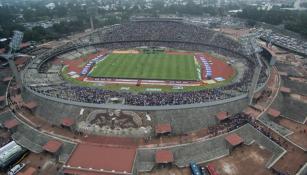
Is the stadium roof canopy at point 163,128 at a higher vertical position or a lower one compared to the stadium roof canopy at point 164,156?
higher

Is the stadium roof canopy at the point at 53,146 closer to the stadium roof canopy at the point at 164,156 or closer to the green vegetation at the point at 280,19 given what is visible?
the stadium roof canopy at the point at 164,156

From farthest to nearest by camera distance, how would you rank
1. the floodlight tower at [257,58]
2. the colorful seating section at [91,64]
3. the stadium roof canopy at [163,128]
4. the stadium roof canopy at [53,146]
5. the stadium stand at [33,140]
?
the colorful seating section at [91,64]
the floodlight tower at [257,58]
the stadium roof canopy at [163,128]
the stadium stand at [33,140]
the stadium roof canopy at [53,146]

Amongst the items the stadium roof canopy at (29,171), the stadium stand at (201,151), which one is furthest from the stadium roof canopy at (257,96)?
the stadium roof canopy at (29,171)

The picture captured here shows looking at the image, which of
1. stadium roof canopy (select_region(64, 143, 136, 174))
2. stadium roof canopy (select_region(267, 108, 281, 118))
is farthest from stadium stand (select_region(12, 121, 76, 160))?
stadium roof canopy (select_region(267, 108, 281, 118))

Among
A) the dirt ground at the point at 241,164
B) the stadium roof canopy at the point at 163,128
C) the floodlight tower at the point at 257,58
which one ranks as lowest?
the dirt ground at the point at 241,164

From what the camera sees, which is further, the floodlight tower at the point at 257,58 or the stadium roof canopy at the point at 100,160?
the floodlight tower at the point at 257,58

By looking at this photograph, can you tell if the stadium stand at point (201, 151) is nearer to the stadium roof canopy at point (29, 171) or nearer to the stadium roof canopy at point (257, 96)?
the stadium roof canopy at point (257, 96)

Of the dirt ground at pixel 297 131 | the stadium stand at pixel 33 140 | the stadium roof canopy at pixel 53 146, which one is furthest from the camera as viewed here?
the dirt ground at pixel 297 131
